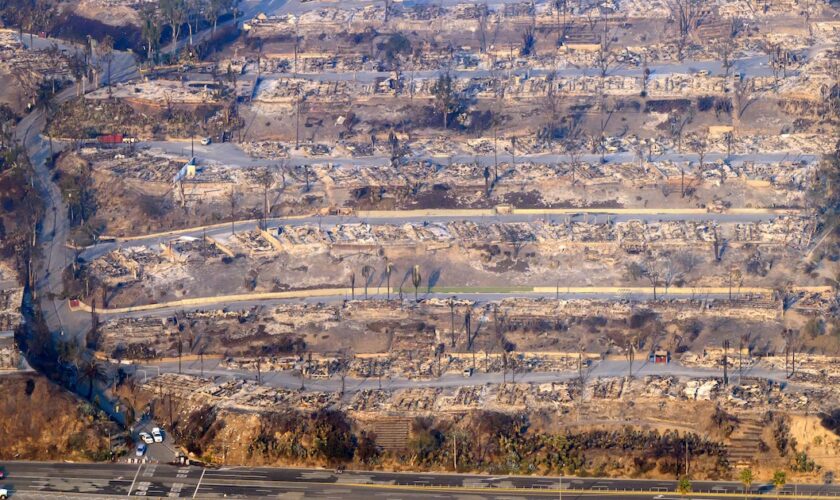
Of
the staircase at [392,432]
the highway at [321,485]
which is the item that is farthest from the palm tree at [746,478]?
the staircase at [392,432]

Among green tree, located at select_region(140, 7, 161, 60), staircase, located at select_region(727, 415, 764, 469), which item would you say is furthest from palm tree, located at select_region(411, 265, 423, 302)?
green tree, located at select_region(140, 7, 161, 60)

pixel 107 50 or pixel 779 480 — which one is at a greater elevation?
pixel 107 50

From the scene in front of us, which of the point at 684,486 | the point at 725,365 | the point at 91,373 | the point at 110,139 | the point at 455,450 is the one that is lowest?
the point at 684,486

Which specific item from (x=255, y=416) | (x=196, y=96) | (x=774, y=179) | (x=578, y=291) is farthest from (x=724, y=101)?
(x=255, y=416)

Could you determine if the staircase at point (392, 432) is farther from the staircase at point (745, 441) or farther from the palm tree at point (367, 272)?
the staircase at point (745, 441)

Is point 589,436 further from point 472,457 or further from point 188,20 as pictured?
point 188,20

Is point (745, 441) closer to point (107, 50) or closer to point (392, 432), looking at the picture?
point (392, 432)

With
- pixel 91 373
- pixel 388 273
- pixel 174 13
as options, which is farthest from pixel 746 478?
pixel 174 13
